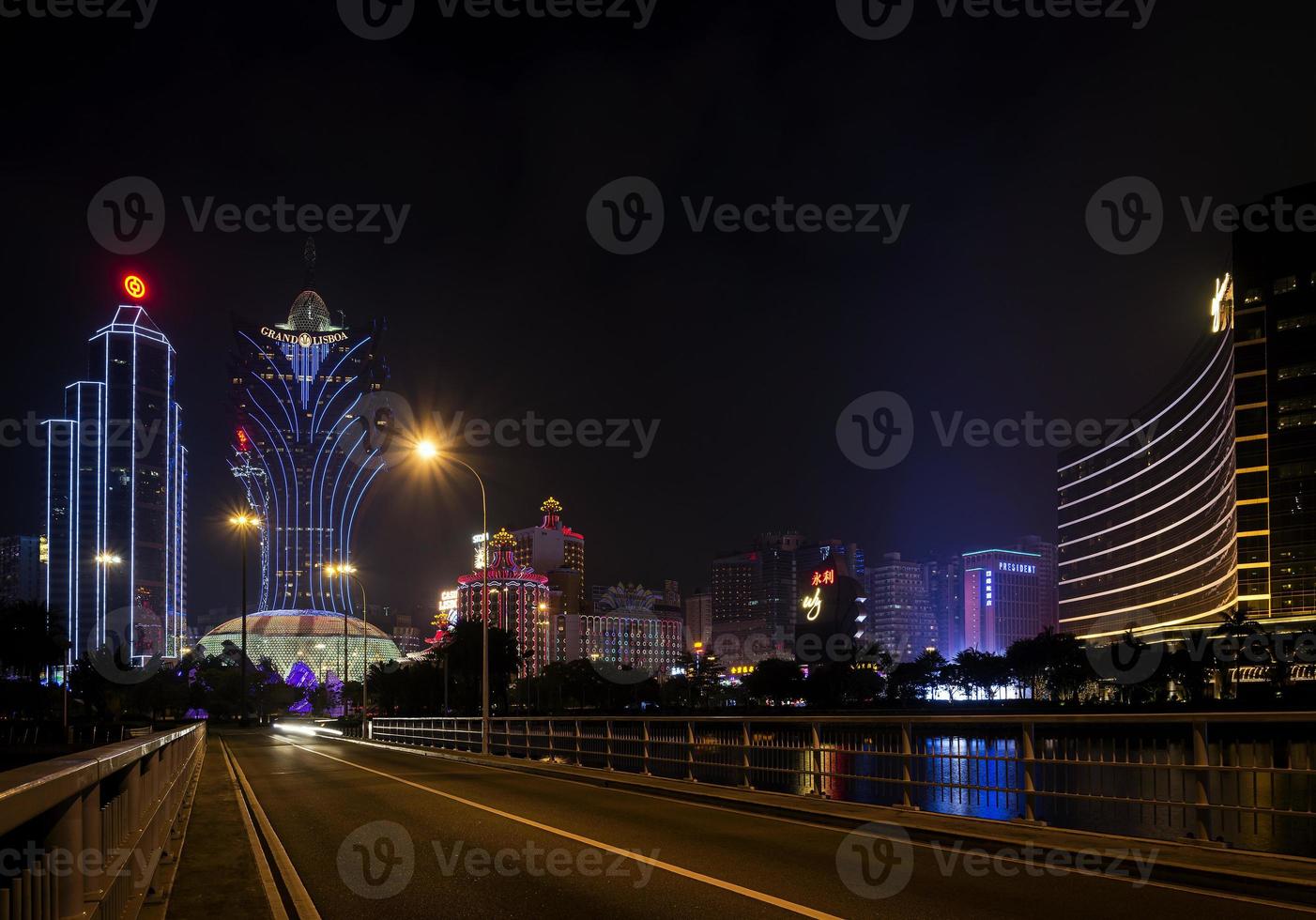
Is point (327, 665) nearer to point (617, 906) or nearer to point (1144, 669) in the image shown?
point (1144, 669)

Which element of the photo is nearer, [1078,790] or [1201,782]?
[1201,782]

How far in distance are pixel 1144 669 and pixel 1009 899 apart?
128667mm

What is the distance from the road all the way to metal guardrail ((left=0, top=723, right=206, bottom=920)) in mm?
2428

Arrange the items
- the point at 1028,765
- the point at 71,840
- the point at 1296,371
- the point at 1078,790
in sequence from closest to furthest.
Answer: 1. the point at 71,840
2. the point at 1028,765
3. the point at 1078,790
4. the point at 1296,371

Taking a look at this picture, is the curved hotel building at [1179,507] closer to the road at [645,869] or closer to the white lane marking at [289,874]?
the road at [645,869]
